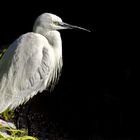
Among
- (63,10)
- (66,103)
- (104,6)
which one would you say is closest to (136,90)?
(66,103)

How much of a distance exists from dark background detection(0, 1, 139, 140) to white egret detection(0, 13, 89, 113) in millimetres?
1292

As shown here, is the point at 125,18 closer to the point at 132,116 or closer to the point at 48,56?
the point at 132,116

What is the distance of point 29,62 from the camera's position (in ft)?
12.6

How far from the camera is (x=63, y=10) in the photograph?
707cm

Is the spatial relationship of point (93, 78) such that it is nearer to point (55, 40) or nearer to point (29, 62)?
point (55, 40)

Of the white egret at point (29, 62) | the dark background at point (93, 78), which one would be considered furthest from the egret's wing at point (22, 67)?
the dark background at point (93, 78)

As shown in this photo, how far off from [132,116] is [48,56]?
68.6 inches

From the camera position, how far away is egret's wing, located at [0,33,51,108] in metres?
3.81

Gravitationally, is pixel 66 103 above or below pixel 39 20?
below

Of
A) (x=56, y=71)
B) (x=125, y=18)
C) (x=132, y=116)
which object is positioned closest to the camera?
(x=56, y=71)

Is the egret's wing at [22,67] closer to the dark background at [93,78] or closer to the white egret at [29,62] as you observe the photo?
the white egret at [29,62]

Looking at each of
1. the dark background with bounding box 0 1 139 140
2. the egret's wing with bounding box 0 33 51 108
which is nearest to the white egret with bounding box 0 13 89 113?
the egret's wing with bounding box 0 33 51 108

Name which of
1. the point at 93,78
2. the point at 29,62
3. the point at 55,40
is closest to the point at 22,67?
the point at 29,62

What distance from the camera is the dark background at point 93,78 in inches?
208
